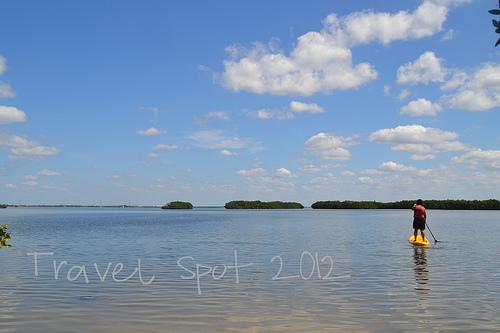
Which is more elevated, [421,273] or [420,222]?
[420,222]

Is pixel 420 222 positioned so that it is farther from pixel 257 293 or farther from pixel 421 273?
pixel 257 293

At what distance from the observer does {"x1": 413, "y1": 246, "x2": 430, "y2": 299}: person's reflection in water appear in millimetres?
16266

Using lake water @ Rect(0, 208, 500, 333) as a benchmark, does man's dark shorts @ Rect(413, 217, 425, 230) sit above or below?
above

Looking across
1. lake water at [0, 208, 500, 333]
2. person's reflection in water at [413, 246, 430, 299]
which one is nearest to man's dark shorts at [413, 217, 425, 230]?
person's reflection in water at [413, 246, 430, 299]

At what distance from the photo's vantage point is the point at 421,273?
2020 cm

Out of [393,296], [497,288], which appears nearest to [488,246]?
[497,288]

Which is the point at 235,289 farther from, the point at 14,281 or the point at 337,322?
the point at 14,281

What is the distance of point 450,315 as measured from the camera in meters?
12.7

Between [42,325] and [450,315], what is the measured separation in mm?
10359

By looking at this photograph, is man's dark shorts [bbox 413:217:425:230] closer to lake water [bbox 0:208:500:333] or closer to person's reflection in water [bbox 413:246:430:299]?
person's reflection in water [bbox 413:246:430:299]

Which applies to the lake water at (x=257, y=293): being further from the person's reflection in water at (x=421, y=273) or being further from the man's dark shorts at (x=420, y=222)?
the man's dark shorts at (x=420, y=222)

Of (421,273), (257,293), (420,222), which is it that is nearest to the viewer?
(257,293)

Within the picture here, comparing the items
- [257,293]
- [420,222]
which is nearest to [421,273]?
[257,293]

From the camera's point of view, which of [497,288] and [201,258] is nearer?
[497,288]
